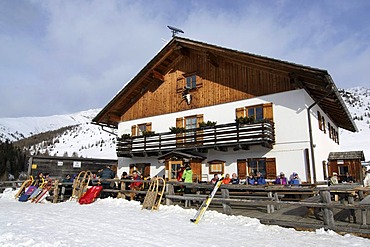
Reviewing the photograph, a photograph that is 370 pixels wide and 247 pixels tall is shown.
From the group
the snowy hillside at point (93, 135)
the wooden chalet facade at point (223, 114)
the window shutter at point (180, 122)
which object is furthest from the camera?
the snowy hillside at point (93, 135)

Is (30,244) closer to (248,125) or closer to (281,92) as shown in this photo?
(248,125)

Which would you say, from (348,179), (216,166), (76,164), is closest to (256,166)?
(216,166)

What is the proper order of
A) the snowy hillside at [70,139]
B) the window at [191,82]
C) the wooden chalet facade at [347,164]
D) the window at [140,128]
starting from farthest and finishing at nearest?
1. the snowy hillside at [70,139]
2. the window at [140,128]
3. the window at [191,82]
4. the wooden chalet facade at [347,164]

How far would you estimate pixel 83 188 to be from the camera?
13.2m

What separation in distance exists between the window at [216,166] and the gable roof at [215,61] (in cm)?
543

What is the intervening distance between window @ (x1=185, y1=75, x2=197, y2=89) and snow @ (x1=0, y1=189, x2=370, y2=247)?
32.5ft

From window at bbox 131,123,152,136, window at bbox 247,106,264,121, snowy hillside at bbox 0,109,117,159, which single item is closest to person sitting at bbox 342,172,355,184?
window at bbox 247,106,264,121

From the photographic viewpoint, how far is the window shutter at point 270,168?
14820mm

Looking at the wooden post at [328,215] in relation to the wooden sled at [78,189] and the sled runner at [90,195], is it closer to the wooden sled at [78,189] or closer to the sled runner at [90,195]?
the sled runner at [90,195]

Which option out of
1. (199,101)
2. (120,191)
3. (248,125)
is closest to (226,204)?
(120,191)

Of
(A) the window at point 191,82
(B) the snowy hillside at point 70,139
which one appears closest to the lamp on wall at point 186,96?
(A) the window at point 191,82

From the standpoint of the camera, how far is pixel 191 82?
18484 millimetres

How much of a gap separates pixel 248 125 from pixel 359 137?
3927cm

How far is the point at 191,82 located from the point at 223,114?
Answer: 3.05 meters
